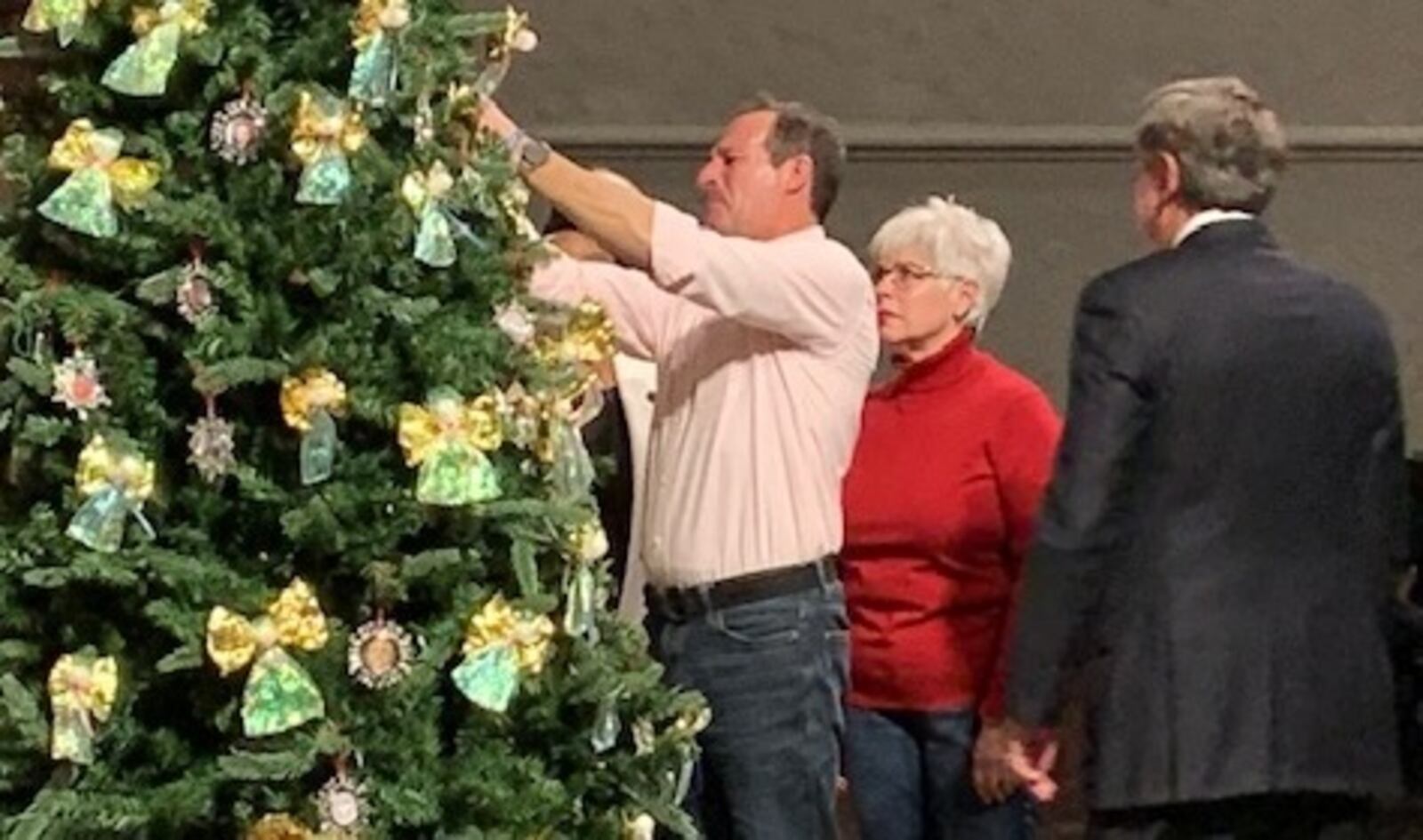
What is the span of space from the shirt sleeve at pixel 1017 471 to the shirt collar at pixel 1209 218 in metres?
0.67

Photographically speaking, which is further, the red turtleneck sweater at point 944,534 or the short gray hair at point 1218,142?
the red turtleneck sweater at point 944,534

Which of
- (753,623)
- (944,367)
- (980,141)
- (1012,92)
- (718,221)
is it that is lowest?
(753,623)

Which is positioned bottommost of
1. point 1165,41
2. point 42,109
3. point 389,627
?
point 389,627

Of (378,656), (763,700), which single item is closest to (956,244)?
(763,700)

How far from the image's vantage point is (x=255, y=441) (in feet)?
9.77

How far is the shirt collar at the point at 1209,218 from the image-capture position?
3.53 metres

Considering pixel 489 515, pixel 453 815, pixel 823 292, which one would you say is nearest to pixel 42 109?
pixel 489 515

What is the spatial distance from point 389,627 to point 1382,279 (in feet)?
15.9

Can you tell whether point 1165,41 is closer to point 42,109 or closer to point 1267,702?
point 1267,702

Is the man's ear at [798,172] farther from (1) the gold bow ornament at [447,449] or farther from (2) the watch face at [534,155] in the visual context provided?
(1) the gold bow ornament at [447,449]

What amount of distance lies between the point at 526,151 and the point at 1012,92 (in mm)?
4106

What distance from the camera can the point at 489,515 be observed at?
3.03 meters

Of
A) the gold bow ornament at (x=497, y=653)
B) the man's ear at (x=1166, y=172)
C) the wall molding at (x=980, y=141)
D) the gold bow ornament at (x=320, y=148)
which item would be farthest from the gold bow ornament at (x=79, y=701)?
the wall molding at (x=980, y=141)

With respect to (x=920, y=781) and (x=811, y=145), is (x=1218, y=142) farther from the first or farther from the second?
(x=920, y=781)
